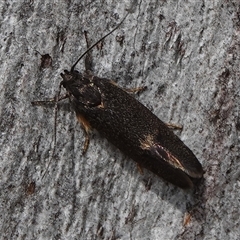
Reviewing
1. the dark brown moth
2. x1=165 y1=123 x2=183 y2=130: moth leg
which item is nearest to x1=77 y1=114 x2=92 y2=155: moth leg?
the dark brown moth

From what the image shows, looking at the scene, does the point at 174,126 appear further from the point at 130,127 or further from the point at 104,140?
the point at 104,140

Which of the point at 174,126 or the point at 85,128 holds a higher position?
the point at 174,126

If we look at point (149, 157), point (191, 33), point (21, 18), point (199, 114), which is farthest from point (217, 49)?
point (21, 18)

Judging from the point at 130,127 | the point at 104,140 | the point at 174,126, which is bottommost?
the point at 104,140

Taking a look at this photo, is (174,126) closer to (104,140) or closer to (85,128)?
(104,140)

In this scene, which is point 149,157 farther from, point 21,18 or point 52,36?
point 21,18

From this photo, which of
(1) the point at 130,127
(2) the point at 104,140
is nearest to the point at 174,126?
(1) the point at 130,127

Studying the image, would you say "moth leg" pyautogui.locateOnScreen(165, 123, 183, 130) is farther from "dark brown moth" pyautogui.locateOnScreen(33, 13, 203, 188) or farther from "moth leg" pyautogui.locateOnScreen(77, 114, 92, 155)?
"moth leg" pyautogui.locateOnScreen(77, 114, 92, 155)

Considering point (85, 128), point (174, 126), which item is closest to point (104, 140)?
point (85, 128)

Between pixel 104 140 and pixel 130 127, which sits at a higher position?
pixel 130 127
